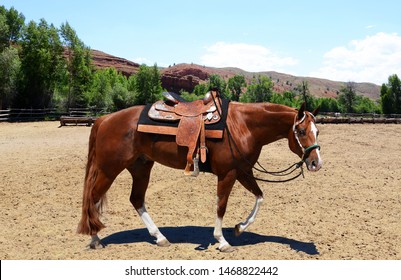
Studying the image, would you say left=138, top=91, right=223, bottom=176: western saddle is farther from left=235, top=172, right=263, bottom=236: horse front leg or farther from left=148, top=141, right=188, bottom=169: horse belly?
left=235, top=172, right=263, bottom=236: horse front leg

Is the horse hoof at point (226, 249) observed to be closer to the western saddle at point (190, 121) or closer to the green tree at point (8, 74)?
the western saddle at point (190, 121)

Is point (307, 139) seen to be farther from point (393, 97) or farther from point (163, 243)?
point (393, 97)

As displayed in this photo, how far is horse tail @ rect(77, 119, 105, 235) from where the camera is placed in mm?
5684

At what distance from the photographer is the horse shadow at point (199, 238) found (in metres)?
5.66

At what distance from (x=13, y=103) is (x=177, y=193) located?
135ft

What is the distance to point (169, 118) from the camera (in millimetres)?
5754

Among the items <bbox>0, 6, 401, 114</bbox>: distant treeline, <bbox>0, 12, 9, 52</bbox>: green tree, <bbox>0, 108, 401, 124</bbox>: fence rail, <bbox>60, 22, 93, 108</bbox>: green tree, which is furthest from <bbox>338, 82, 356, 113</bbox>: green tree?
<bbox>0, 12, 9, 52</bbox>: green tree

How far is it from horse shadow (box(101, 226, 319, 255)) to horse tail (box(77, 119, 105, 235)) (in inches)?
14.9

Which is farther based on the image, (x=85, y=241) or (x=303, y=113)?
(x=85, y=241)

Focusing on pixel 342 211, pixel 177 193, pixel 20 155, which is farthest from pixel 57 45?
pixel 342 211

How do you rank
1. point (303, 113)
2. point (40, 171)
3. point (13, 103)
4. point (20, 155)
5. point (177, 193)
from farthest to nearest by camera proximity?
point (13, 103) < point (20, 155) < point (40, 171) < point (177, 193) < point (303, 113)

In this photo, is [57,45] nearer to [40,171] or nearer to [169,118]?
[40,171]

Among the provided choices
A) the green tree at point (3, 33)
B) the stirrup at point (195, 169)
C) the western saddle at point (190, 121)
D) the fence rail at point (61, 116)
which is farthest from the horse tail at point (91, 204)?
the green tree at point (3, 33)

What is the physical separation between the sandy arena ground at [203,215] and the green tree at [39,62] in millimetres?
34705
